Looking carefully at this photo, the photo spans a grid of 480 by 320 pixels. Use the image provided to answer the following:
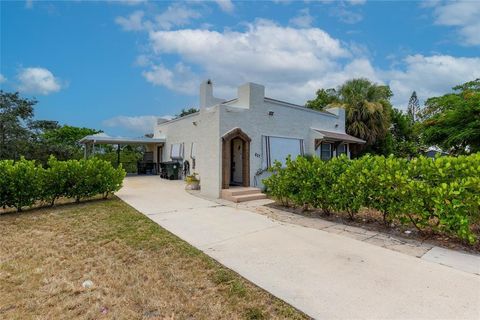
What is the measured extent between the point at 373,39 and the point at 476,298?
9.56m

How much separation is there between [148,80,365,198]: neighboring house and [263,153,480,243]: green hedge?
3.83 m

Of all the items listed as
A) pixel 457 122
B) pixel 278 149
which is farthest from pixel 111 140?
pixel 457 122

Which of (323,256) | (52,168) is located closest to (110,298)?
(323,256)

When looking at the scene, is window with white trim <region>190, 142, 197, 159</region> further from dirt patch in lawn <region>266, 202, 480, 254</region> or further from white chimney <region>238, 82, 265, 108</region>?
dirt patch in lawn <region>266, 202, 480, 254</region>

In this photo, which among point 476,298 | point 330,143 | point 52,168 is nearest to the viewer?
point 476,298

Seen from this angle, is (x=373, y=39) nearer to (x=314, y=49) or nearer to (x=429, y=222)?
(x=314, y=49)

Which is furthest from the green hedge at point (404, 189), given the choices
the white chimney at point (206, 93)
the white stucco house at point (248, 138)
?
the white chimney at point (206, 93)

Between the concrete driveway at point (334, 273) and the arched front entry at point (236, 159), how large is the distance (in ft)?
13.7

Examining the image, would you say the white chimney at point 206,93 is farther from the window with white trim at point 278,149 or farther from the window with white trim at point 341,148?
the window with white trim at point 341,148

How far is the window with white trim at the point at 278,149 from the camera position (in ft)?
38.8

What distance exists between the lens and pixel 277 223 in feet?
20.9

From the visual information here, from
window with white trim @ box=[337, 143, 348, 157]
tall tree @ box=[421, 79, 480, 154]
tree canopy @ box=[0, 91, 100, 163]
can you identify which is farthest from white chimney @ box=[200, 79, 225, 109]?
tree canopy @ box=[0, 91, 100, 163]

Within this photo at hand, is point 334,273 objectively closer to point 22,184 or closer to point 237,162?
point 22,184

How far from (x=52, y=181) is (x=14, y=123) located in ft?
45.5
